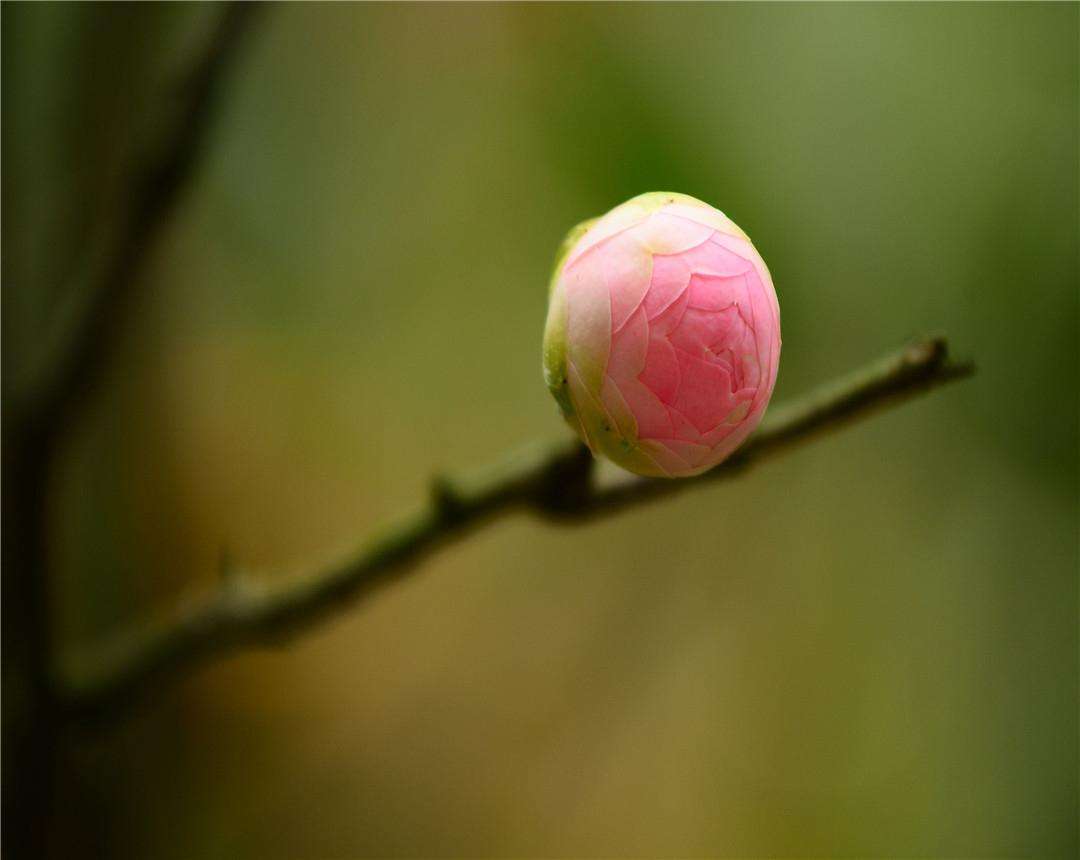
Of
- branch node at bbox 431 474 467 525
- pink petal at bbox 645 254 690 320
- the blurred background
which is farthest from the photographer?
the blurred background

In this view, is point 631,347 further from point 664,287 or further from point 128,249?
point 128,249

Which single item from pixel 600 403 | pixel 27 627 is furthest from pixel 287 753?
pixel 600 403

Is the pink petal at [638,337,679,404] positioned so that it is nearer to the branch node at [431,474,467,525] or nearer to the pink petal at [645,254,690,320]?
the pink petal at [645,254,690,320]

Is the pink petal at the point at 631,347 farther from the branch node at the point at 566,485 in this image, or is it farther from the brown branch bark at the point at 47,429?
the brown branch bark at the point at 47,429

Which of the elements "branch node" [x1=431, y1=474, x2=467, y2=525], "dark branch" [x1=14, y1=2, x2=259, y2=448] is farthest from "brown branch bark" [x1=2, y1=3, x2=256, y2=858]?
"branch node" [x1=431, y1=474, x2=467, y2=525]

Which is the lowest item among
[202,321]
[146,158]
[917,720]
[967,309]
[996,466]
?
[917,720]

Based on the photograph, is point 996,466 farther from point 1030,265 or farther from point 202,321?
point 202,321
